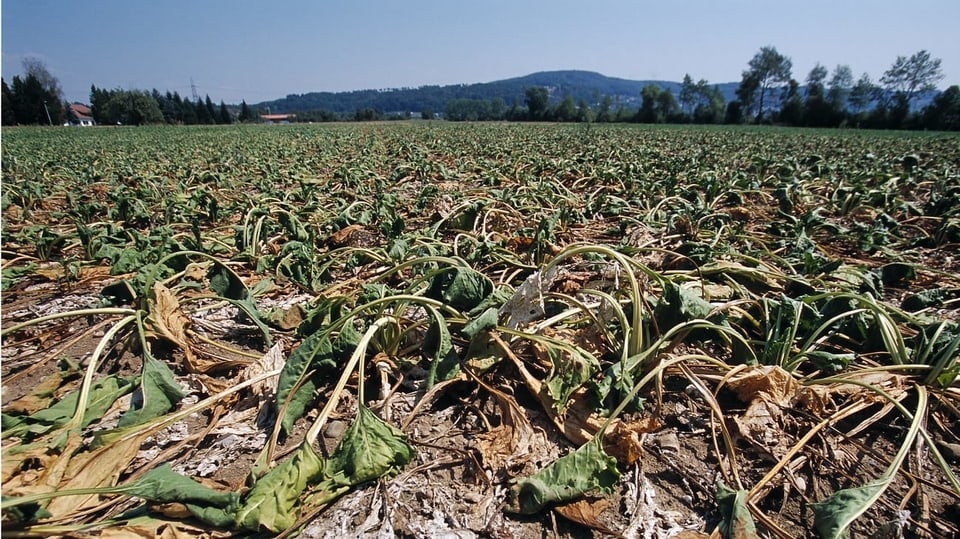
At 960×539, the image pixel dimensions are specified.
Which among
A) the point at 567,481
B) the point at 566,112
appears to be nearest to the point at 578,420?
the point at 567,481

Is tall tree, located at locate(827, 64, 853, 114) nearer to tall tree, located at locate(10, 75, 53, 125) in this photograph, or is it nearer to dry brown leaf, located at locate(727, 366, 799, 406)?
dry brown leaf, located at locate(727, 366, 799, 406)

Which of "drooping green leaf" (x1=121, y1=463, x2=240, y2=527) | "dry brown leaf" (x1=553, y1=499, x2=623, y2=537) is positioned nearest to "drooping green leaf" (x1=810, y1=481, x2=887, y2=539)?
"dry brown leaf" (x1=553, y1=499, x2=623, y2=537)

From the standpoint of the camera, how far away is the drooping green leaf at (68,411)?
154 cm

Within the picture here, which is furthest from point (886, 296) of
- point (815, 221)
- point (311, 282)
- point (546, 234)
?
point (311, 282)

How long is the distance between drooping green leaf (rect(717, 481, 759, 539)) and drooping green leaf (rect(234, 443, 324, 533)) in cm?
130

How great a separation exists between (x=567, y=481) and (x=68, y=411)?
6.36 feet

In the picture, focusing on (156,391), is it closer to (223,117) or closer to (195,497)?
(195,497)

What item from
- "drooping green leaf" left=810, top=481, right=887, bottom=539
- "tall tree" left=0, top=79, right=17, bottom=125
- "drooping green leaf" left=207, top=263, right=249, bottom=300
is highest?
"tall tree" left=0, top=79, right=17, bottom=125

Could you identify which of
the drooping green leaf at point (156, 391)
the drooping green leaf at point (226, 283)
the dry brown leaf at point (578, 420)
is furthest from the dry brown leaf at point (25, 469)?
the dry brown leaf at point (578, 420)

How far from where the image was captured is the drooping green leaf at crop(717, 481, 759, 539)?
1.23 m

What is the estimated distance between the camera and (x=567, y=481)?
4.47ft

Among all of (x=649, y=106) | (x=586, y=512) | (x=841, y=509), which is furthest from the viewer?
(x=649, y=106)

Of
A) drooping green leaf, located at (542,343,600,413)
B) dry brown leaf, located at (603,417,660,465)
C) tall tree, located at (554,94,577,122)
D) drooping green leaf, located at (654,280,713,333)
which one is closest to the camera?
dry brown leaf, located at (603,417,660,465)

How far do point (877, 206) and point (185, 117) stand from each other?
316 feet
